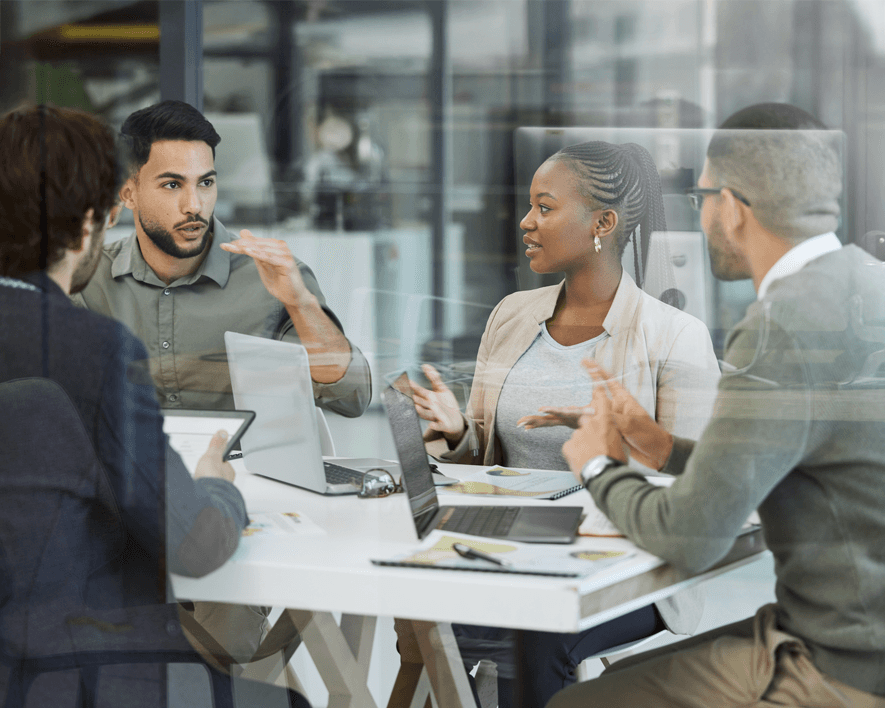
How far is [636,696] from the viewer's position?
145 cm

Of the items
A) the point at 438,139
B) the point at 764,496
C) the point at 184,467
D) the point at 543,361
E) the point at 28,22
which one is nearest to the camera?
the point at 764,496

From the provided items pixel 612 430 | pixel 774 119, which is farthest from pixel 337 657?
pixel 774 119

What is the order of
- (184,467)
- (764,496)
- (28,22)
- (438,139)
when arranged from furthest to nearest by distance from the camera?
(438,139)
(28,22)
(184,467)
(764,496)

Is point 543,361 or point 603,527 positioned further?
point 543,361

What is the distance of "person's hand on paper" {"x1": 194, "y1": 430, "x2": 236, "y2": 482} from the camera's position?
1.43m

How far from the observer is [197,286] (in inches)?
80.1

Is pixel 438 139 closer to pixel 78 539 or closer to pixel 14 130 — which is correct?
pixel 14 130

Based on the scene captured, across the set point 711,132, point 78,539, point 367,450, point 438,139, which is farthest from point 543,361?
point 438,139

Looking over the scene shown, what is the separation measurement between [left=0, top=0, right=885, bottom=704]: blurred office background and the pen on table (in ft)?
1.49

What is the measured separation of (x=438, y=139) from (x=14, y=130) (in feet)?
5.70

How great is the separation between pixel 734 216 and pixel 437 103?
170cm

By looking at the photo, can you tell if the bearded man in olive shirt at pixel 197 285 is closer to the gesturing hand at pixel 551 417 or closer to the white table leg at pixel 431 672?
the gesturing hand at pixel 551 417

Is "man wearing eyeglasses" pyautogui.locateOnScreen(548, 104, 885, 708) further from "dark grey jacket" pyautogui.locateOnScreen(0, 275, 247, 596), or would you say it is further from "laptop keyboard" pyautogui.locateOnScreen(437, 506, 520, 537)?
"dark grey jacket" pyautogui.locateOnScreen(0, 275, 247, 596)

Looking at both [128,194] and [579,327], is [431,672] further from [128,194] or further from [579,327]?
[128,194]
